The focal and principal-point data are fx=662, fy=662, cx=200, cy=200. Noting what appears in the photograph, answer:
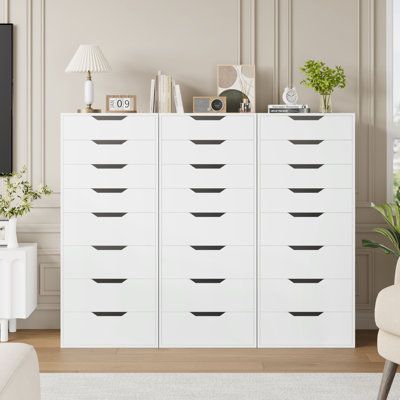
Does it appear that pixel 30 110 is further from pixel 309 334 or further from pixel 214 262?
pixel 309 334

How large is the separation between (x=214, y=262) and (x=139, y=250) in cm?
43

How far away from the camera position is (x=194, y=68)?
13.8ft

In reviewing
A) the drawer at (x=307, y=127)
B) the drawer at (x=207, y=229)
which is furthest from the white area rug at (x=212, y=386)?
the drawer at (x=307, y=127)

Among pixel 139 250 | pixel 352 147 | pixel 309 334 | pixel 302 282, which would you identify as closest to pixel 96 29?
pixel 139 250

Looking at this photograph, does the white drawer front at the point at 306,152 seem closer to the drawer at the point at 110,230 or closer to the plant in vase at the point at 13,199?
the drawer at the point at 110,230

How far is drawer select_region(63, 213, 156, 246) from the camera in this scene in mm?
3725

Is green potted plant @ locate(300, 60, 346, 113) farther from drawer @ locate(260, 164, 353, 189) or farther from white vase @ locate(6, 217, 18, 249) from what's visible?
white vase @ locate(6, 217, 18, 249)

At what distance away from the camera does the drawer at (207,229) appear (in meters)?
3.72

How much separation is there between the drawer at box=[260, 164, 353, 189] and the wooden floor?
3.03ft

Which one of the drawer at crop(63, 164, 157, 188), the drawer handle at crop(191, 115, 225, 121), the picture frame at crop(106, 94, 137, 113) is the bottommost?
the drawer at crop(63, 164, 157, 188)

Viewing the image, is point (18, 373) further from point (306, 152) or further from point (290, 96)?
point (290, 96)

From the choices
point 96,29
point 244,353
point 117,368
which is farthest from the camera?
point 96,29

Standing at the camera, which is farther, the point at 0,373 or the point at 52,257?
the point at 52,257

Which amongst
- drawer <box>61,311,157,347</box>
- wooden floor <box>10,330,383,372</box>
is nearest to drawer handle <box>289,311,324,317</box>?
wooden floor <box>10,330,383,372</box>
